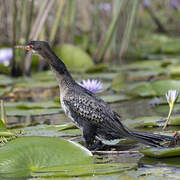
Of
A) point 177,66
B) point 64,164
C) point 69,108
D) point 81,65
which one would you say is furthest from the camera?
point 81,65

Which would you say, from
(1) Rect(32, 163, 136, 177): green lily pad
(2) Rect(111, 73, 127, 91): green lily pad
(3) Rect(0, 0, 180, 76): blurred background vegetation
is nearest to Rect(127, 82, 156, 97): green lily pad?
(2) Rect(111, 73, 127, 91): green lily pad

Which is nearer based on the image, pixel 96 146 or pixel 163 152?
pixel 163 152

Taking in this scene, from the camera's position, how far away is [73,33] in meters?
8.91

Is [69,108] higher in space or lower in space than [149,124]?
higher

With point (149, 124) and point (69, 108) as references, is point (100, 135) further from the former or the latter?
point (149, 124)

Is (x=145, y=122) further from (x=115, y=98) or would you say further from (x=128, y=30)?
(x=128, y=30)

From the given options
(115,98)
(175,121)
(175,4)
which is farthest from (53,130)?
(175,4)

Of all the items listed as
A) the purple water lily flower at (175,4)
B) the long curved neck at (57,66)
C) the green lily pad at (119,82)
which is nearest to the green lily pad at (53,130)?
the long curved neck at (57,66)

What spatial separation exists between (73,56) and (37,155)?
574 centimetres

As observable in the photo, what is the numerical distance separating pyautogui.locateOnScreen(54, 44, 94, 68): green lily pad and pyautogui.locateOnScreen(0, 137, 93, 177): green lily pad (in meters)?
5.24

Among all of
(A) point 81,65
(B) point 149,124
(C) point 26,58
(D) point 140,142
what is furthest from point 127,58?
(D) point 140,142

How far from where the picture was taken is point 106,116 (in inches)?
139

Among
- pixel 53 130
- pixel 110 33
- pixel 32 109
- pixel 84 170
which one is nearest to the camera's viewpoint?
pixel 84 170

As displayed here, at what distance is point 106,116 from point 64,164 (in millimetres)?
763
